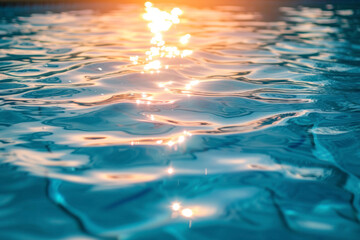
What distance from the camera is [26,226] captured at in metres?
1.24

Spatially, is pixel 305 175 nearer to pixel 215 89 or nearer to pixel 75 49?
pixel 215 89

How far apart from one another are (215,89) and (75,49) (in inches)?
94.6

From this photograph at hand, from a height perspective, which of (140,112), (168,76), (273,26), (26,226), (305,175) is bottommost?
(26,226)

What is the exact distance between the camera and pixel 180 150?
1807 mm

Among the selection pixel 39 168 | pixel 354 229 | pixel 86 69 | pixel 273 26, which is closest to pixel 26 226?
pixel 39 168

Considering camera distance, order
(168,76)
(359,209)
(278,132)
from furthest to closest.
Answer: (168,76)
(278,132)
(359,209)

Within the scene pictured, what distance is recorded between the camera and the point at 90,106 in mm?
2465

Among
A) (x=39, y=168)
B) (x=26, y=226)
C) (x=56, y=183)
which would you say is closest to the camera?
A: (x=26, y=226)

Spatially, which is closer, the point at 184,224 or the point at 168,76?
the point at 184,224

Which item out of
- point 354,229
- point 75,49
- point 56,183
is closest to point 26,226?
point 56,183

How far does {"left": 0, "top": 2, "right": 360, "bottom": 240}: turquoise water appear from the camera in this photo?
1.28m

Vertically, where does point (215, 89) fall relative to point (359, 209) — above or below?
above

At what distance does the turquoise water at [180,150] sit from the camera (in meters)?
1.28

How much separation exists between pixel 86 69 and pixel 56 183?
2.21m
